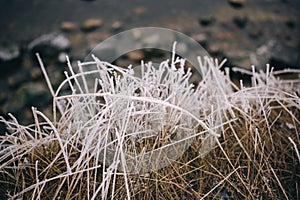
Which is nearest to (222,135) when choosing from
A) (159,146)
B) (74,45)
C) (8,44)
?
(159,146)

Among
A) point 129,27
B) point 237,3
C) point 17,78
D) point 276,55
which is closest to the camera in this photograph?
point 17,78

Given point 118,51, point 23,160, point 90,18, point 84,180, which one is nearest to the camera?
point 84,180

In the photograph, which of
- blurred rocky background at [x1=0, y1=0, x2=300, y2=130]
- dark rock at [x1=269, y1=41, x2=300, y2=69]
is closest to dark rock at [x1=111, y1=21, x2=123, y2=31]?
blurred rocky background at [x1=0, y1=0, x2=300, y2=130]

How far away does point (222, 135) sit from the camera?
0.98 m

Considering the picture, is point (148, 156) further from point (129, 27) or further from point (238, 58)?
point (129, 27)

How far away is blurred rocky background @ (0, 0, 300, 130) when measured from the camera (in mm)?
2443

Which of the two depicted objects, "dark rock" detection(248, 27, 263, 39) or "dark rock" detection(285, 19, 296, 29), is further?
"dark rock" detection(285, 19, 296, 29)

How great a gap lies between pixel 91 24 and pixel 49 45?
0.31 m

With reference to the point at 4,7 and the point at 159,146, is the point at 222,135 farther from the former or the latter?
the point at 4,7

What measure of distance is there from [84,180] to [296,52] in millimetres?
2071

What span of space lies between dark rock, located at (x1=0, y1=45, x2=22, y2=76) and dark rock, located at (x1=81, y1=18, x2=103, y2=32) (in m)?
0.43

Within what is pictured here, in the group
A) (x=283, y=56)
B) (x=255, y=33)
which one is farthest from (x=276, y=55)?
(x=255, y=33)

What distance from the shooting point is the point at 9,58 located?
8.07 ft

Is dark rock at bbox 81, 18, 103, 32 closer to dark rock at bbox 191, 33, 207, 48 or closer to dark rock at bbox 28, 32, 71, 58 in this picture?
dark rock at bbox 28, 32, 71, 58
